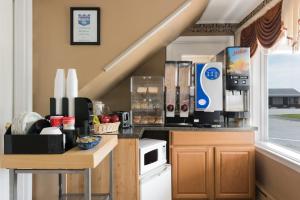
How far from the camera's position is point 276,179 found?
9.27ft

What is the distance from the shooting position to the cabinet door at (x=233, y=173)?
124 inches

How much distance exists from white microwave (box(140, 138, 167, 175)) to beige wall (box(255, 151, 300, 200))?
1002mm

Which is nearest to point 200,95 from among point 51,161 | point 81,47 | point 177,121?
point 177,121

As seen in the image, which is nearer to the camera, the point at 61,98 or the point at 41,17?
the point at 61,98

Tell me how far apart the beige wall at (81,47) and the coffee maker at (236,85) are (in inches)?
45.2

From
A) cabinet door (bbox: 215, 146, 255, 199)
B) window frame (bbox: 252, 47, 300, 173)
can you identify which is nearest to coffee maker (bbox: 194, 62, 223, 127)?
cabinet door (bbox: 215, 146, 255, 199)

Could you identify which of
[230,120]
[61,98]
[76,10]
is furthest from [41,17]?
[230,120]

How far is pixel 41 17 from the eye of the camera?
7.89 ft

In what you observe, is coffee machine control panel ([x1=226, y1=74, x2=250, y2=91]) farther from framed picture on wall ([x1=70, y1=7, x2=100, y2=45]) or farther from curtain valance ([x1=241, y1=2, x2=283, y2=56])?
framed picture on wall ([x1=70, y1=7, x2=100, y2=45])

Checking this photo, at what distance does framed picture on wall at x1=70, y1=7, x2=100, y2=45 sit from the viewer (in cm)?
239

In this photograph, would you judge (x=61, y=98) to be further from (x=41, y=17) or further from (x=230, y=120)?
(x=230, y=120)

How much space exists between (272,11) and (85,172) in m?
2.47

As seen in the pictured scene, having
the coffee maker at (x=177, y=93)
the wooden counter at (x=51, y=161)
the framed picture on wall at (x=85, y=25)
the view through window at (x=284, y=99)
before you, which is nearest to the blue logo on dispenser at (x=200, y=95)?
the coffee maker at (x=177, y=93)

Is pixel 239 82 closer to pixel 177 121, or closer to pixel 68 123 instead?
pixel 177 121
